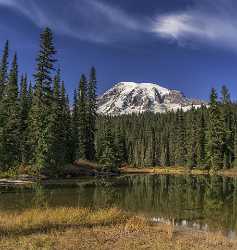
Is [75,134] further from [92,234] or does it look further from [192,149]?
[92,234]

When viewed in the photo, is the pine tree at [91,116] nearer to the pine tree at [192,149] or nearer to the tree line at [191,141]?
the tree line at [191,141]

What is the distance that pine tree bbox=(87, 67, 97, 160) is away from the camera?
8164 cm

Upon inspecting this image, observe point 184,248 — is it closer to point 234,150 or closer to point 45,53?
point 45,53

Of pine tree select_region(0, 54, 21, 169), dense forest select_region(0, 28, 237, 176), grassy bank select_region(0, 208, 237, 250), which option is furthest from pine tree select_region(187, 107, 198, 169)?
grassy bank select_region(0, 208, 237, 250)

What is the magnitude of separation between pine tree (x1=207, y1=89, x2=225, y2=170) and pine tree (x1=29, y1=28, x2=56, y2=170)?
4318 cm

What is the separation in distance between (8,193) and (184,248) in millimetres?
25488

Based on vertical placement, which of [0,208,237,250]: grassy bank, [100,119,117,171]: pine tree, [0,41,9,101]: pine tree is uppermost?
[0,41,9,101]: pine tree

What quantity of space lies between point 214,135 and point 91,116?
2757 centimetres

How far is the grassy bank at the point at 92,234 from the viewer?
14445mm

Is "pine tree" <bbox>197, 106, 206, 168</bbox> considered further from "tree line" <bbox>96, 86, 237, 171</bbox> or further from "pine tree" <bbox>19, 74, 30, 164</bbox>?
"pine tree" <bbox>19, 74, 30, 164</bbox>

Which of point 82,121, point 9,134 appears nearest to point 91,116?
point 82,121

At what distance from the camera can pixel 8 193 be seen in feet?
120

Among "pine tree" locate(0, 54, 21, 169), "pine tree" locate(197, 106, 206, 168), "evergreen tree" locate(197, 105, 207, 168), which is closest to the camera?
"pine tree" locate(0, 54, 21, 169)

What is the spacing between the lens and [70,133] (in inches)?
2955
